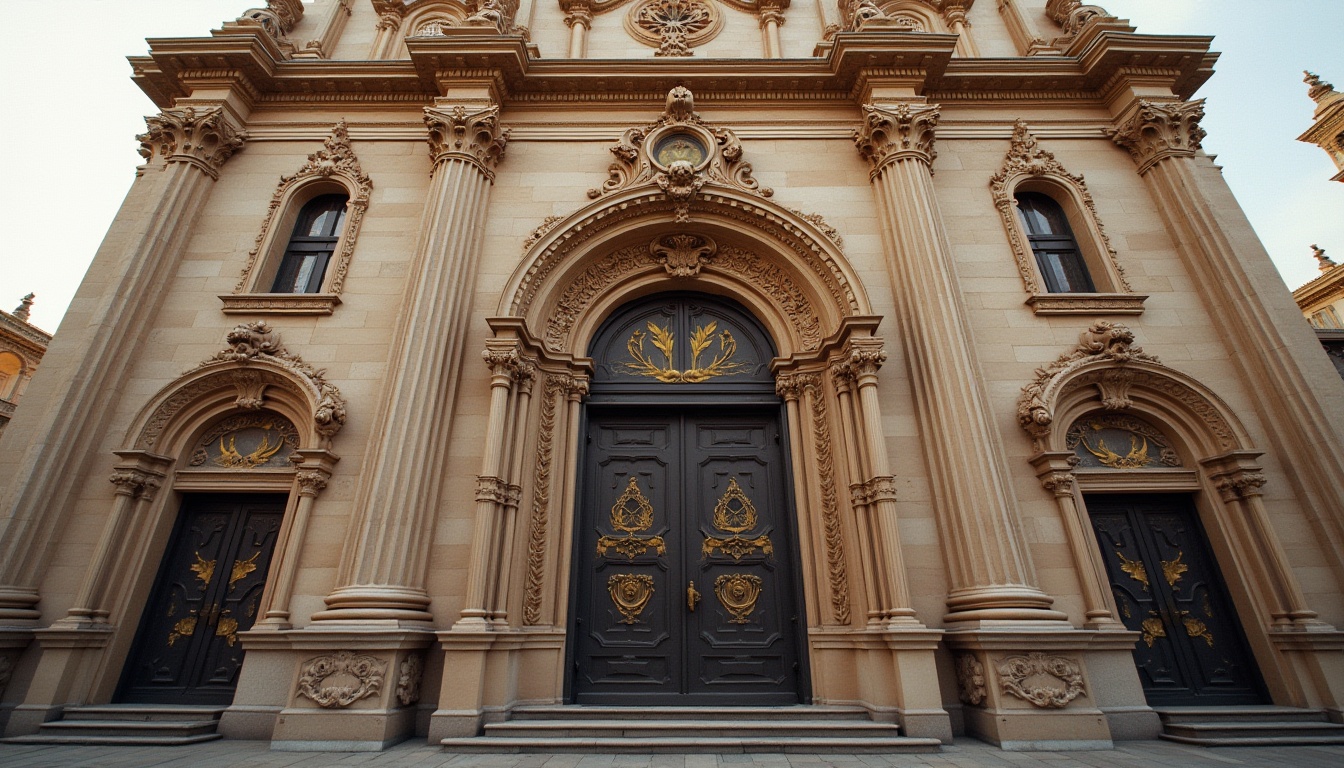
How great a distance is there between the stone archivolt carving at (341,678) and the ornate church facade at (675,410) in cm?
16

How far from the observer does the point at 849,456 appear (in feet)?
25.3

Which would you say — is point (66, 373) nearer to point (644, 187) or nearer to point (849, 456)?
point (644, 187)

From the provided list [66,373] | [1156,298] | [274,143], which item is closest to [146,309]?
[66,373]

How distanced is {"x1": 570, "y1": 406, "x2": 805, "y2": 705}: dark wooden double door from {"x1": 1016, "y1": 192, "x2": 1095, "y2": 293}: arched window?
5.25m

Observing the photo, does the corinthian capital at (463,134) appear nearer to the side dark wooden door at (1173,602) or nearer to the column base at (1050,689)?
the column base at (1050,689)

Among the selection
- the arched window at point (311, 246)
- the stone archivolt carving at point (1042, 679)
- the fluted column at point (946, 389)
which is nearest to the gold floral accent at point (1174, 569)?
the fluted column at point (946, 389)

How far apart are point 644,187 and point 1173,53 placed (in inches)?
373

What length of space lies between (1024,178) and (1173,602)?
22.2ft

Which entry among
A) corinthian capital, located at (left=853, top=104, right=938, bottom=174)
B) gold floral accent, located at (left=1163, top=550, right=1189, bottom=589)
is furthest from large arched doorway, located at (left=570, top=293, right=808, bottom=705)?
gold floral accent, located at (left=1163, top=550, right=1189, bottom=589)

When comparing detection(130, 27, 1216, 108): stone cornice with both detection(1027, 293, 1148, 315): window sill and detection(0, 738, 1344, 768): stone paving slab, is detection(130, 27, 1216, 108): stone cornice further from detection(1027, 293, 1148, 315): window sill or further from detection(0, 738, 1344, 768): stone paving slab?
detection(0, 738, 1344, 768): stone paving slab

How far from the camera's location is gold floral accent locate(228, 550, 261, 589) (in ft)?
25.4

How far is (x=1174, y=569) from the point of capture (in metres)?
7.68

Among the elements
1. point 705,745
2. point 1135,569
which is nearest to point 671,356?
point 705,745

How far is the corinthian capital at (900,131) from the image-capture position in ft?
30.4
